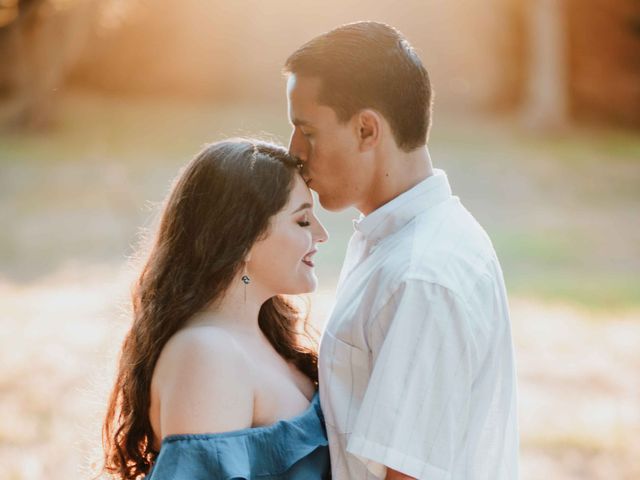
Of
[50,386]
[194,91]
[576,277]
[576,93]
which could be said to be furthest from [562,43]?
[50,386]

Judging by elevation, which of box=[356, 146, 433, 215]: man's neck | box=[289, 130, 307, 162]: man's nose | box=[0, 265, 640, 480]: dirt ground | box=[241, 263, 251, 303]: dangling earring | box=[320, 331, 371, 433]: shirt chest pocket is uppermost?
box=[289, 130, 307, 162]: man's nose

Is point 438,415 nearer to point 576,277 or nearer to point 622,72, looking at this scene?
point 576,277

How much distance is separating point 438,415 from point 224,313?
1.93 ft

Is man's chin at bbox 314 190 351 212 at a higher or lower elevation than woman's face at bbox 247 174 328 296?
higher

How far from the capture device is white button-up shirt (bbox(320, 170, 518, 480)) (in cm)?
190

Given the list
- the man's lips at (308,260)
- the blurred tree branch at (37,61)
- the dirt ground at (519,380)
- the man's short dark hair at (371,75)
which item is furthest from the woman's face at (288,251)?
the blurred tree branch at (37,61)

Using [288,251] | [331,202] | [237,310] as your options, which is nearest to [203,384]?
[237,310]

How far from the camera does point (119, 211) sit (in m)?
11.7

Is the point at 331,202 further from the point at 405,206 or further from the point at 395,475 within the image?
the point at 395,475

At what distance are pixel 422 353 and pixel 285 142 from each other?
1217 cm

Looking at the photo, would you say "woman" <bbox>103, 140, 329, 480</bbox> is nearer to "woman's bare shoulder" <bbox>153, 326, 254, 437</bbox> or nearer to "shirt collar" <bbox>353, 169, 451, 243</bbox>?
"woman's bare shoulder" <bbox>153, 326, 254, 437</bbox>

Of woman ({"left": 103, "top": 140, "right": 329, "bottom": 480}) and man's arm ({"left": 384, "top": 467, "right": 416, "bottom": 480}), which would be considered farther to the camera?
woman ({"left": 103, "top": 140, "right": 329, "bottom": 480})

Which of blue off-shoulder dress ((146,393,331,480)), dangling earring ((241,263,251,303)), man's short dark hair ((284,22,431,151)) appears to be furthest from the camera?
dangling earring ((241,263,251,303))

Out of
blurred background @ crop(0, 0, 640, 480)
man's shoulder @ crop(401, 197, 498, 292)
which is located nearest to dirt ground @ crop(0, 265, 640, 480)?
blurred background @ crop(0, 0, 640, 480)
